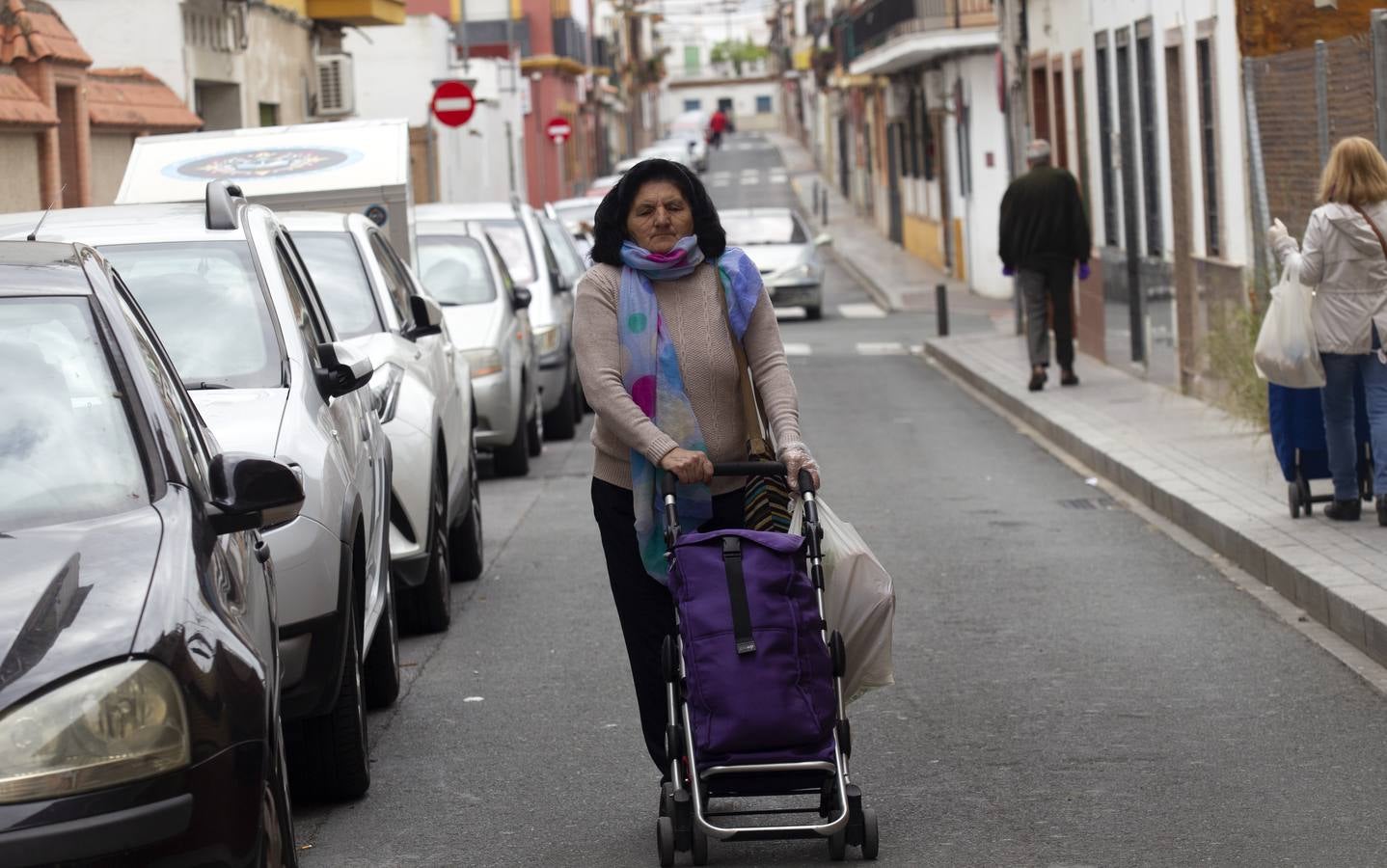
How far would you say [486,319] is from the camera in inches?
578

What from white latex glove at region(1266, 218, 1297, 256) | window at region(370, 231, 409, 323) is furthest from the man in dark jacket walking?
window at region(370, 231, 409, 323)

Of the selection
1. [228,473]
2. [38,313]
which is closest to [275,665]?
[228,473]

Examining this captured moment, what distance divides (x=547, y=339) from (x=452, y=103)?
39.4ft

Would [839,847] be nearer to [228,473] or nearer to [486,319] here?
[228,473]

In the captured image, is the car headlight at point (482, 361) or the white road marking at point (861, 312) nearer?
the car headlight at point (482, 361)

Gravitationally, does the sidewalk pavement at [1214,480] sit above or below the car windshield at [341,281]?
below

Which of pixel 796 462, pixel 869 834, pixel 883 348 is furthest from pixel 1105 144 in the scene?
pixel 869 834

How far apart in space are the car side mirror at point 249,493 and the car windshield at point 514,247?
13.8 m

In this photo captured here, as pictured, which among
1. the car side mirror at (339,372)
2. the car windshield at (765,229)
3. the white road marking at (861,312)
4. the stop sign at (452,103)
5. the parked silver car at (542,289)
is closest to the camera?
the car side mirror at (339,372)

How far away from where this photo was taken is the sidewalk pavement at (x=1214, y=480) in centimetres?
884

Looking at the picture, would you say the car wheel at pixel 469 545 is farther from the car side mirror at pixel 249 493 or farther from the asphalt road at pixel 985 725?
the car side mirror at pixel 249 493

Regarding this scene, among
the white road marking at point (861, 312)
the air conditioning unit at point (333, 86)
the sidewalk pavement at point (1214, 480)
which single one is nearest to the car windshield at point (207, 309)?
the sidewalk pavement at point (1214, 480)

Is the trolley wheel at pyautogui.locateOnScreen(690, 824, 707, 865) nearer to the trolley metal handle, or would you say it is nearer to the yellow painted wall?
the trolley metal handle

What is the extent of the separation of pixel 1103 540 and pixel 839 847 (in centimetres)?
608
